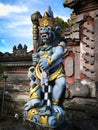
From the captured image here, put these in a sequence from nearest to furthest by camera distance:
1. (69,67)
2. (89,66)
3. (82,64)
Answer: (89,66), (82,64), (69,67)

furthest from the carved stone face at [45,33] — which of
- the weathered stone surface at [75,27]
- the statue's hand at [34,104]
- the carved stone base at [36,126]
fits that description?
the weathered stone surface at [75,27]

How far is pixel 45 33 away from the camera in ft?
15.6

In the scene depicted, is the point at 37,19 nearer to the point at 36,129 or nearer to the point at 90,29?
the point at 36,129

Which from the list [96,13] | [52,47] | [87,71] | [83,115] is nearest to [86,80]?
[87,71]

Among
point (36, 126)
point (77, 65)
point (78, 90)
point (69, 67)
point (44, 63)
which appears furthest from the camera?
point (69, 67)

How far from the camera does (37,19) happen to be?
16.3 ft

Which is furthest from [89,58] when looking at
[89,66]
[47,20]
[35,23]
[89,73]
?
[47,20]

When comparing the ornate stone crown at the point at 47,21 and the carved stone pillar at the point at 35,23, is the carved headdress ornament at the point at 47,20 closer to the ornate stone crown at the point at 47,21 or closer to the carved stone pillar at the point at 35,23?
the ornate stone crown at the point at 47,21

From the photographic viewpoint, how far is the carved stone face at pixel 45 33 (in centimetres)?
476

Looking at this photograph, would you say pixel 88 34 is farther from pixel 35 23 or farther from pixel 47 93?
pixel 47 93

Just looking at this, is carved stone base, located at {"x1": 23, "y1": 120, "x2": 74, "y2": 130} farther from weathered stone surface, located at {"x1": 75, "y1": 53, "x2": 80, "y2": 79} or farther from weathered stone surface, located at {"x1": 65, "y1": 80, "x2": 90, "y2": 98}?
weathered stone surface, located at {"x1": 75, "y1": 53, "x2": 80, "y2": 79}

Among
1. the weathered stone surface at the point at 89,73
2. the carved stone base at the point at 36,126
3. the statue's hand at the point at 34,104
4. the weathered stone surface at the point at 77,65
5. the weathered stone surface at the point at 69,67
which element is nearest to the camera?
the carved stone base at the point at 36,126

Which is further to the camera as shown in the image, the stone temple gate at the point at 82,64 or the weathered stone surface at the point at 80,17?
the weathered stone surface at the point at 80,17

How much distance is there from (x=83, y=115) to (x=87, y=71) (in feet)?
4.15
